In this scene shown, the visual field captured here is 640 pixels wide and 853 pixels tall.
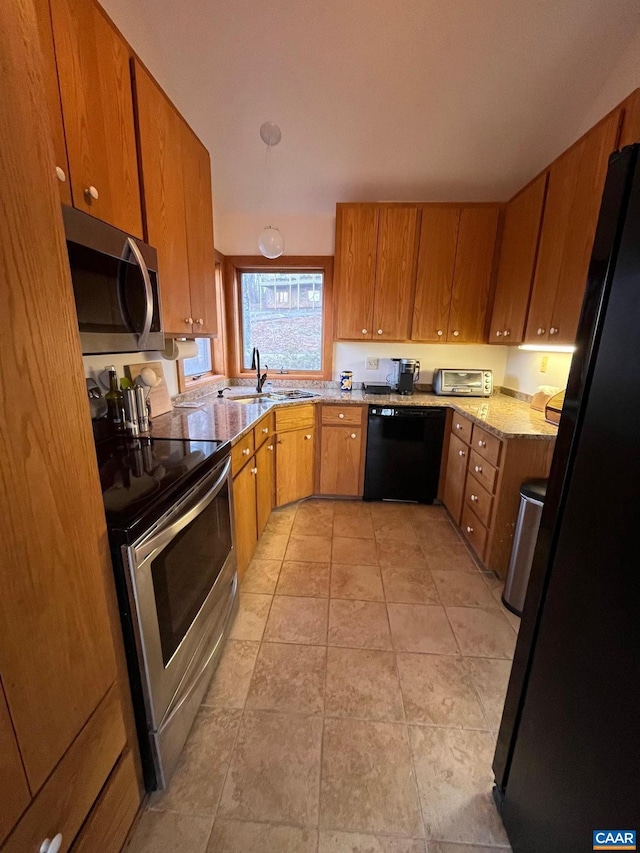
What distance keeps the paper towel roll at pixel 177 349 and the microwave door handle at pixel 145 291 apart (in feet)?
2.35

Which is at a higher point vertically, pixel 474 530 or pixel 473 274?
pixel 473 274

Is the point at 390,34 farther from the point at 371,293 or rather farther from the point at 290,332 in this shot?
the point at 290,332

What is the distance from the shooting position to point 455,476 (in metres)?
2.68

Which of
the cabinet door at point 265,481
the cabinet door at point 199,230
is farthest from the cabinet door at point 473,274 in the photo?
the cabinet door at point 199,230

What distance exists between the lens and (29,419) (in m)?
0.59

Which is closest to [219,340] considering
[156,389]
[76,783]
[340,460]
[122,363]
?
[156,389]

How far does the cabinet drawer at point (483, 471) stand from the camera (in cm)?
207

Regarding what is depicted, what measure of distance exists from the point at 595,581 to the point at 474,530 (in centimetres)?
176

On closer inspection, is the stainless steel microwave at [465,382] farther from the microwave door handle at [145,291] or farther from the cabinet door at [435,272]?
the microwave door handle at [145,291]

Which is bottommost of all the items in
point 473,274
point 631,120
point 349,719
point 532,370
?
point 349,719

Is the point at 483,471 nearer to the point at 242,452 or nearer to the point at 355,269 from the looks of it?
the point at 242,452

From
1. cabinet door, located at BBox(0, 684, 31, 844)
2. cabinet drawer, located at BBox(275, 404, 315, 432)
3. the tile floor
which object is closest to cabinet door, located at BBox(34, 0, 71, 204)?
cabinet door, located at BBox(0, 684, 31, 844)

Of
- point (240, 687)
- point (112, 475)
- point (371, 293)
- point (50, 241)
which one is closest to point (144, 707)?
point (240, 687)

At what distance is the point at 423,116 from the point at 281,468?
8.38 feet
